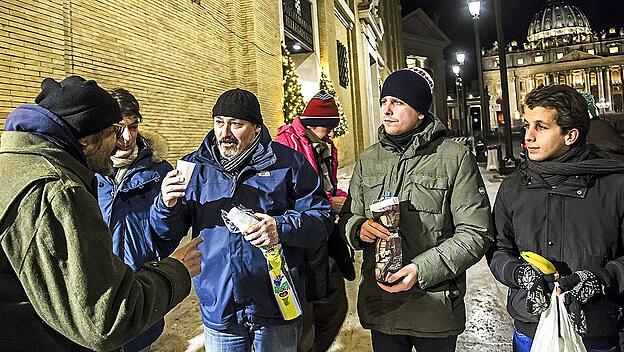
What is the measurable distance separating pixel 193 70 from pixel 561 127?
8.65 meters

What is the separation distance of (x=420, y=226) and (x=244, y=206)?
0.93 m

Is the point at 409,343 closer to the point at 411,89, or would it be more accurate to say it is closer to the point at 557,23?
the point at 411,89

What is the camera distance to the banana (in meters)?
2.37

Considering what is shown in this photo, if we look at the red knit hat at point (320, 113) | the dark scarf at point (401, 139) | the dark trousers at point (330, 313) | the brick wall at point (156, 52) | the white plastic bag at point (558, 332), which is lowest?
the dark trousers at point (330, 313)

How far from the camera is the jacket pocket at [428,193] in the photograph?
2.73 meters

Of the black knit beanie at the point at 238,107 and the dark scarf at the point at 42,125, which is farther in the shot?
the black knit beanie at the point at 238,107

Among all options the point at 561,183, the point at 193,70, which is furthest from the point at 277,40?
the point at 561,183

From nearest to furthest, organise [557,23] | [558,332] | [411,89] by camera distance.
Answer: [558,332] → [411,89] → [557,23]

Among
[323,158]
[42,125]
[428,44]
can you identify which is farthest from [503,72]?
[428,44]

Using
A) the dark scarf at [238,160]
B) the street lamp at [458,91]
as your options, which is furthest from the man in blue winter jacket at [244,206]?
the street lamp at [458,91]

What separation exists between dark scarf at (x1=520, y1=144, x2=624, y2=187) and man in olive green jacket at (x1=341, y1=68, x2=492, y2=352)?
0.33 m

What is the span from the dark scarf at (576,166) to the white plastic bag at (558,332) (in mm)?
541

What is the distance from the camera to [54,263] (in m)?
1.53

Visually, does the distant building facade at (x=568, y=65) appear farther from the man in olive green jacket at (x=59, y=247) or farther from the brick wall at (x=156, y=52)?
the man in olive green jacket at (x=59, y=247)
